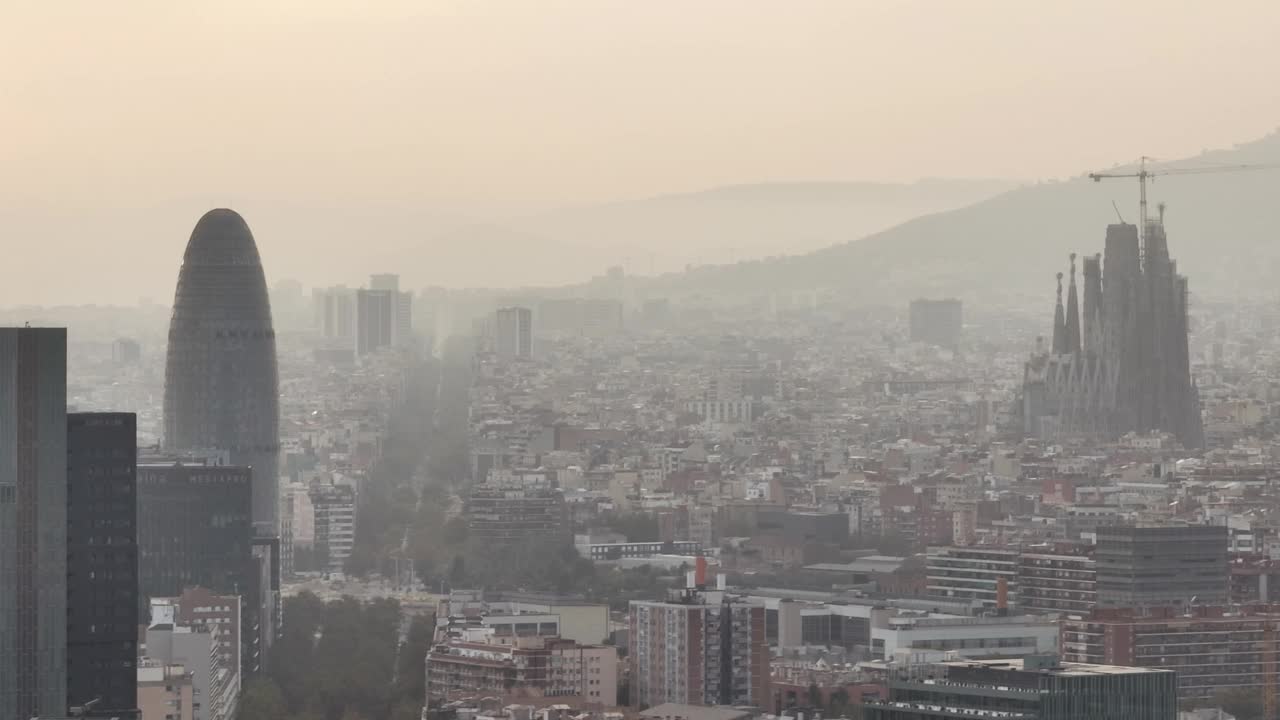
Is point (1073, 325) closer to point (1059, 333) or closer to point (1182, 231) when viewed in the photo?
point (1059, 333)

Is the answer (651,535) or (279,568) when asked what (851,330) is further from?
(279,568)

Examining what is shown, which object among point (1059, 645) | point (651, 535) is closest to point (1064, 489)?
point (651, 535)

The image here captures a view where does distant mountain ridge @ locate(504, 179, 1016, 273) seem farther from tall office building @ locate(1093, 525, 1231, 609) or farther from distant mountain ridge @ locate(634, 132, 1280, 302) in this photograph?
tall office building @ locate(1093, 525, 1231, 609)

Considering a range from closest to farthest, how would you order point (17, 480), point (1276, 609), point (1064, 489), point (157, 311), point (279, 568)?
point (17, 480) → point (1276, 609) → point (279, 568) → point (157, 311) → point (1064, 489)

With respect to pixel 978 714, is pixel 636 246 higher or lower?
higher

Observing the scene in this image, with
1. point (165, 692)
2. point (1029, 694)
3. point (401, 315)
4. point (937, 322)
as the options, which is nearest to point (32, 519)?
point (165, 692)

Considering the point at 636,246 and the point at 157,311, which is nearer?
the point at 157,311

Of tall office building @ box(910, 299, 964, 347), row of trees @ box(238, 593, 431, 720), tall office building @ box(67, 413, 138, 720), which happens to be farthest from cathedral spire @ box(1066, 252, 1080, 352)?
tall office building @ box(67, 413, 138, 720)
